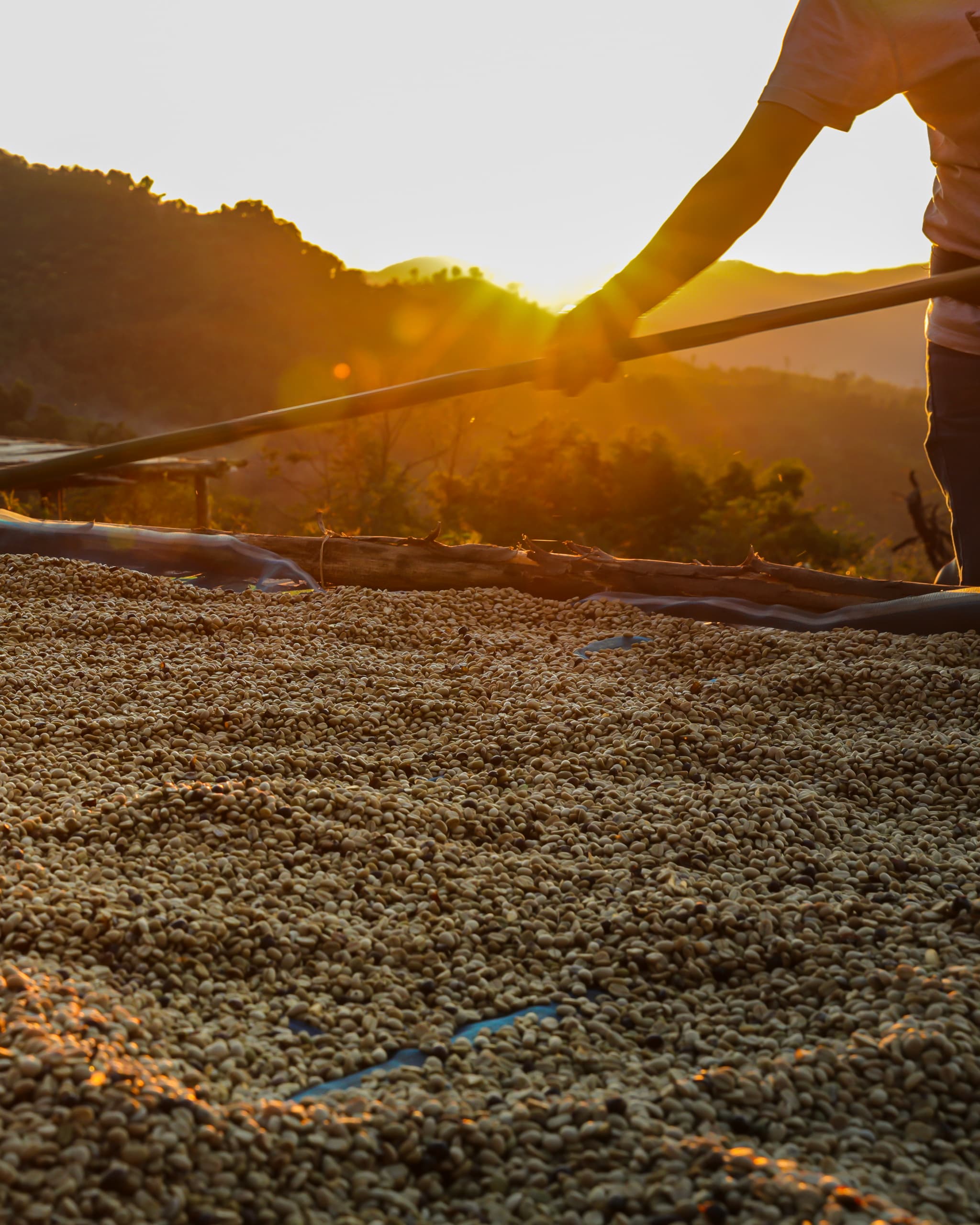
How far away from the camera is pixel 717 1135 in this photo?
3.50ft

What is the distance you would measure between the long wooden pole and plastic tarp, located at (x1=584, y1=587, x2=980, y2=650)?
0.93m

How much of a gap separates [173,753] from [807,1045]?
1.36 m

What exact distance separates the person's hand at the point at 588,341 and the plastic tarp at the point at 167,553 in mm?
1570

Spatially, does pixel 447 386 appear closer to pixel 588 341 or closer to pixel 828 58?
pixel 588 341

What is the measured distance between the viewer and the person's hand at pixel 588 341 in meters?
2.28

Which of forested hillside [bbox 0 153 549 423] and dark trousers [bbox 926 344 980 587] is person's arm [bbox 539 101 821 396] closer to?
dark trousers [bbox 926 344 980 587]

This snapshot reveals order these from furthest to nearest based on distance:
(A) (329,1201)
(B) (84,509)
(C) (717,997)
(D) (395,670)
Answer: (B) (84,509) → (D) (395,670) → (C) (717,997) → (A) (329,1201)

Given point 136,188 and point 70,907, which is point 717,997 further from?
point 136,188

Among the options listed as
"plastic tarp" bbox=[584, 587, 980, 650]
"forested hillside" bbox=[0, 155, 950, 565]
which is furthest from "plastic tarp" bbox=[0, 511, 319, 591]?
"forested hillside" bbox=[0, 155, 950, 565]

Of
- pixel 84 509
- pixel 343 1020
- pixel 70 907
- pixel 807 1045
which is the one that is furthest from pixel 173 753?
pixel 84 509

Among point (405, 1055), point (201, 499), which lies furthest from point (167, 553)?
point (201, 499)

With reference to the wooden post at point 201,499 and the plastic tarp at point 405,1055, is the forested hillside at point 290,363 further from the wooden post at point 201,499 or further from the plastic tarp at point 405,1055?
the plastic tarp at point 405,1055

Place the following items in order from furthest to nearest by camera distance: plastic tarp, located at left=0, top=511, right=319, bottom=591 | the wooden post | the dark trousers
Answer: the wooden post < plastic tarp, located at left=0, top=511, right=319, bottom=591 < the dark trousers

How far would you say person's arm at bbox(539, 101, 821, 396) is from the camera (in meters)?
2.17
